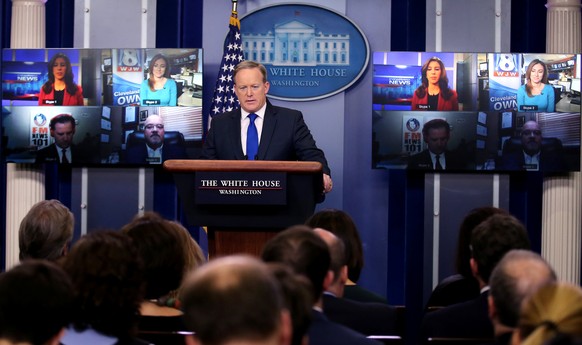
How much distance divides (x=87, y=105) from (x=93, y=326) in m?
4.70

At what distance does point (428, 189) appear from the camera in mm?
7633

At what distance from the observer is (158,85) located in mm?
7258

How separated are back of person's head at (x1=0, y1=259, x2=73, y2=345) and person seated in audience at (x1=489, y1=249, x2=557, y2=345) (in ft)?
4.03

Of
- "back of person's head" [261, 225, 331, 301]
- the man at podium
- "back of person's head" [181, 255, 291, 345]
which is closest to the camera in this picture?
"back of person's head" [181, 255, 291, 345]

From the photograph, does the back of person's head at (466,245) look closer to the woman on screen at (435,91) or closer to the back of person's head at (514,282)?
the back of person's head at (514,282)

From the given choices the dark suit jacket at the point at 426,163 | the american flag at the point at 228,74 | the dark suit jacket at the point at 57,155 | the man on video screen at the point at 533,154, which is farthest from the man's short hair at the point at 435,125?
the dark suit jacket at the point at 57,155

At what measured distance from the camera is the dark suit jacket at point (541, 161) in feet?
23.5

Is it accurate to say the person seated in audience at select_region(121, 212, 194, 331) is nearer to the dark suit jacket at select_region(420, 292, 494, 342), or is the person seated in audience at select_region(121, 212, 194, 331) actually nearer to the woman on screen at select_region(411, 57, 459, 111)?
the dark suit jacket at select_region(420, 292, 494, 342)

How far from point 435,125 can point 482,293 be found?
144 inches

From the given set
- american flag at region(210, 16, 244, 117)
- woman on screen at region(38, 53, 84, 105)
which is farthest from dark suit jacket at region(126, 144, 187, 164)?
woman on screen at region(38, 53, 84, 105)

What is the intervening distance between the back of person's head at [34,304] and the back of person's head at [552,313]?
1.17 metres

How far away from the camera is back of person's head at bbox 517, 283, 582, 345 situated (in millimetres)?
1888

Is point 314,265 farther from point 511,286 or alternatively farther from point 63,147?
point 63,147

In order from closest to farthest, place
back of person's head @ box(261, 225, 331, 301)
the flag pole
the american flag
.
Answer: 1. back of person's head @ box(261, 225, 331, 301)
2. the american flag
3. the flag pole
